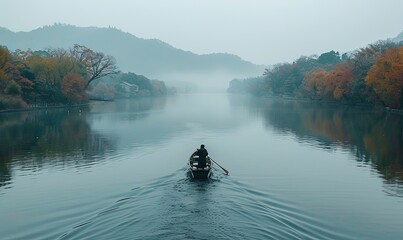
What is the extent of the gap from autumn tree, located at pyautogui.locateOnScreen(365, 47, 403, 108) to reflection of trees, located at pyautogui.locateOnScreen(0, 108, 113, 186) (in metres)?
39.7

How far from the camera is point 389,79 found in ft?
164

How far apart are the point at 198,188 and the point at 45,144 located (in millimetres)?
16507

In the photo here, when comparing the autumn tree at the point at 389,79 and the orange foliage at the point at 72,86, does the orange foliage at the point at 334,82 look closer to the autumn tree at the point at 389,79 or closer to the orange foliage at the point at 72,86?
the autumn tree at the point at 389,79

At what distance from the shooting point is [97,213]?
12.6 metres

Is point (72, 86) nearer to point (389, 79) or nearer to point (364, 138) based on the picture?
point (364, 138)

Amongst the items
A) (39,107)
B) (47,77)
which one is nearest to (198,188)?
(39,107)

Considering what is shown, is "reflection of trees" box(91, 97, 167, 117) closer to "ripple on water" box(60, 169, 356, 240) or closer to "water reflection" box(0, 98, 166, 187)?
"water reflection" box(0, 98, 166, 187)

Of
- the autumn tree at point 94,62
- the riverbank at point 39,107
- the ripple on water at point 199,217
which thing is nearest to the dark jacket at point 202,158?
the ripple on water at point 199,217

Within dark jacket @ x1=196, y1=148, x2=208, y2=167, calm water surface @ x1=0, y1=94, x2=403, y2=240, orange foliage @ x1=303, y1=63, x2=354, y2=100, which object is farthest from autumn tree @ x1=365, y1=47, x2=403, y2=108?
dark jacket @ x1=196, y1=148, x2=208, y2=167

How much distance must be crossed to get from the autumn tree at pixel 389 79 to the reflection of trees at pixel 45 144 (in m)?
39.7

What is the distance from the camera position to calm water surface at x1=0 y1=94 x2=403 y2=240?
440 inches

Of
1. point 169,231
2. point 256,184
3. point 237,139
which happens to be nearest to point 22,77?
point 237,139

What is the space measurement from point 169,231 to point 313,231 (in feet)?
14.6

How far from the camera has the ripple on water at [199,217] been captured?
10.4m
